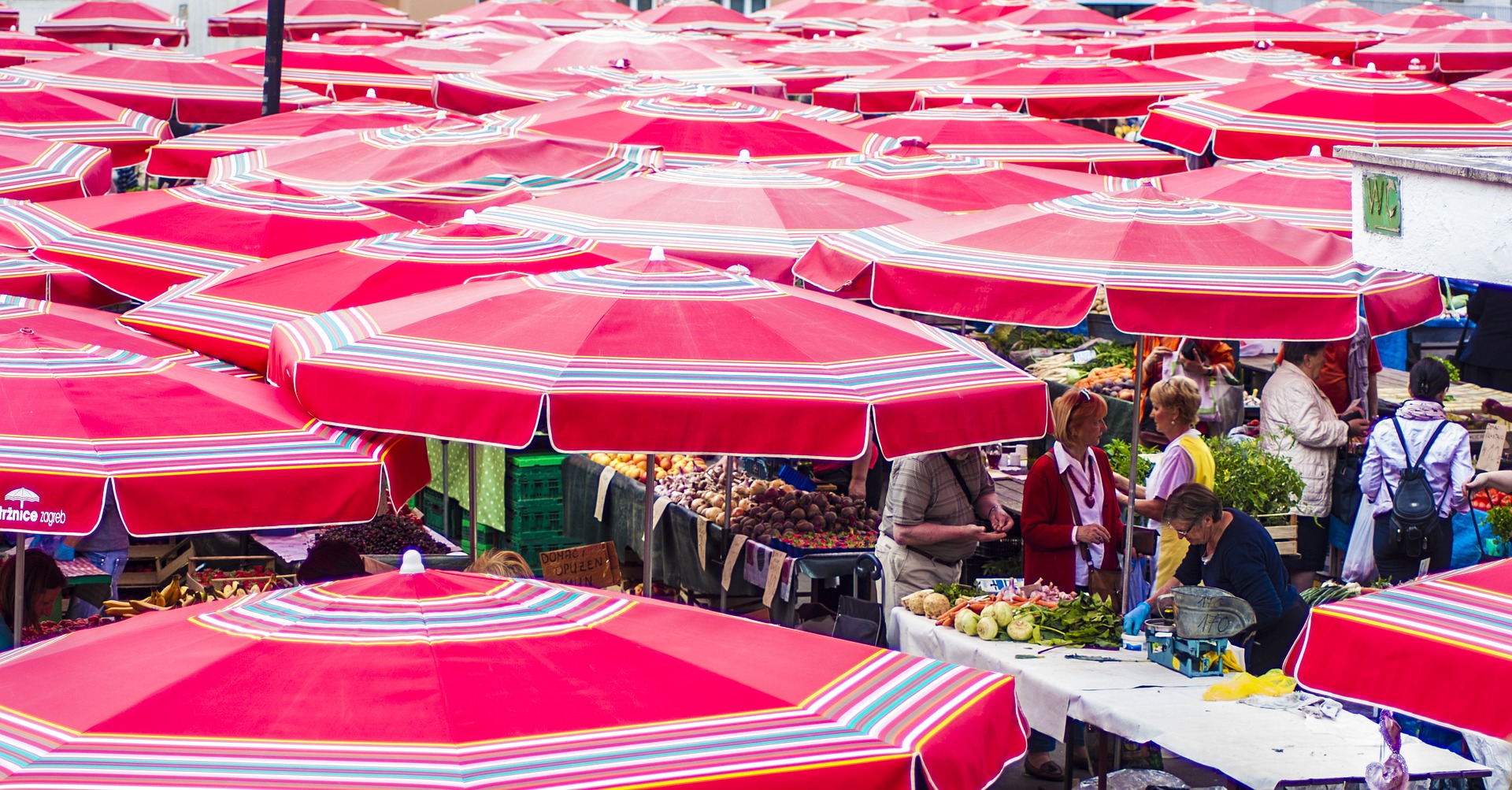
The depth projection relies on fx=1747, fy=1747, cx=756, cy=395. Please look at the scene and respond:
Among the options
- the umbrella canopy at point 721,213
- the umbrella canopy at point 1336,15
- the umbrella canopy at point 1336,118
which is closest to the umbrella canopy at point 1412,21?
the umbrella canopy at point 1336,15

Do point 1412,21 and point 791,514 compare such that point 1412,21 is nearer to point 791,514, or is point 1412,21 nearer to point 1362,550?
point 1362,550

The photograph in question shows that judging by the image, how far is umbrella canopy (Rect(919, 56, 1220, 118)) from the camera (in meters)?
16.2

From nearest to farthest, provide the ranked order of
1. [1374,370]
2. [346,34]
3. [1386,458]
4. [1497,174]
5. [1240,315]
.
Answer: [1497,174], [1240,315], [1386,458], [1374,370], [346,34]

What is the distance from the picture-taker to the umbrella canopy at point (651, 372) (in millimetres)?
5656

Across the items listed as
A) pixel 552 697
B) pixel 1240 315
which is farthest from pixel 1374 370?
pixel 552 697

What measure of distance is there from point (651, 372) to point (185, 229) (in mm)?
4022

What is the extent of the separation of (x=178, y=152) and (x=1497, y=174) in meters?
10.1

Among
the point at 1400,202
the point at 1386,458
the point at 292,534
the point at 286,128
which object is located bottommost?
the point at 292,534

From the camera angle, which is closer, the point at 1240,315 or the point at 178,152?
the point at 1240,315

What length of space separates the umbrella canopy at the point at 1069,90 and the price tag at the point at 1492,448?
6.35m

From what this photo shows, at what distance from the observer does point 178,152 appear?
13094mm

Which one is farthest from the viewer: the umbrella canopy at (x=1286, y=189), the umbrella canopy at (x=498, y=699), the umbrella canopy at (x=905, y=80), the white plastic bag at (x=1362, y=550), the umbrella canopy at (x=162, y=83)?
the umbrella canopy at (x=905, y=80)

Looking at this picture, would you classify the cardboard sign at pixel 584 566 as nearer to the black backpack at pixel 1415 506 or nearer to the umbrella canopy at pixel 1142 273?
the umbrella canopy at pixel 1142 273

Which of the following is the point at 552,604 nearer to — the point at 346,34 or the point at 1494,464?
the point at 1494,464
